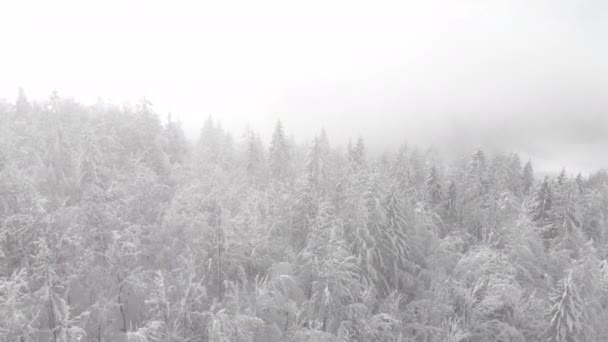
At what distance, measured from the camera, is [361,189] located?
100 feet

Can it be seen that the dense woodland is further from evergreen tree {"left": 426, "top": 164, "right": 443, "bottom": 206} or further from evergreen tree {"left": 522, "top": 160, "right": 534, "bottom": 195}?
evergreen tree {"left": 522, "top": 160, "right": 534, "bottom": 195}

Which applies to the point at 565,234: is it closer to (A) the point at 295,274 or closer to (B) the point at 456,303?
(B) the point at 456,303

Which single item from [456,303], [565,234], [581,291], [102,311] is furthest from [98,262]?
[565,234]

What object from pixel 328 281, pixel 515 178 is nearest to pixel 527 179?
pixel 515 178

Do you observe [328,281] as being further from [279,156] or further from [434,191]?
[279,156]

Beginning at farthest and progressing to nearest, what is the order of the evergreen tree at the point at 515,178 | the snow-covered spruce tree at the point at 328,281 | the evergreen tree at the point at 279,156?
1. the evergreen tree at the point at 515,178
2. the evergreen tree at the point at 279,156
3. the snow-covered spruce tree at the point at 328,281

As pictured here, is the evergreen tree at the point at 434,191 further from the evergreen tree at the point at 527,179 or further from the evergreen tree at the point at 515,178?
the evergreen tree at the point at 527,179

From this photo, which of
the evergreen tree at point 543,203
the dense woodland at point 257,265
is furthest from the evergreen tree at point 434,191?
the evergreen tree at point 543,203

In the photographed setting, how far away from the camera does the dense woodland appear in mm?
19547

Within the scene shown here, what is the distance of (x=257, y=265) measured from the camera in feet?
90.8

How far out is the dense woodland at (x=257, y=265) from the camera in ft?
64.1

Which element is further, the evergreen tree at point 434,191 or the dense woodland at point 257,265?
the evergreen tree at point 434,191

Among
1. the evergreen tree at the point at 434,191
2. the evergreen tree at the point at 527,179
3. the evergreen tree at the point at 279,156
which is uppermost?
the evergreen tree at the point at 279,156

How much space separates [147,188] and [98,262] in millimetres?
8543
